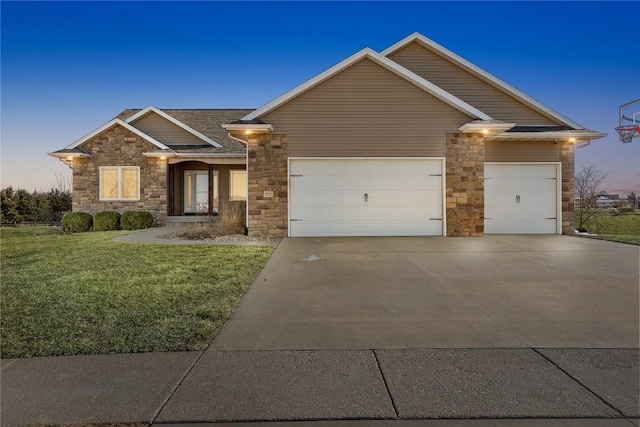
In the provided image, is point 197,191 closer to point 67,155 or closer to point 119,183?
point 119,183

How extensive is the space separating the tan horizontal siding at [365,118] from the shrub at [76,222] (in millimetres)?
9491

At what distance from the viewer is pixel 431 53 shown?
13.2m

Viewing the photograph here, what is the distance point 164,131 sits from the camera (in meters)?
17.2

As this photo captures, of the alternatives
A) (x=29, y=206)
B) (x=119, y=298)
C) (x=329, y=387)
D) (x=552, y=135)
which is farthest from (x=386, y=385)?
(x=29, y=206)

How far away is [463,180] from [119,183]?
14.3 metres

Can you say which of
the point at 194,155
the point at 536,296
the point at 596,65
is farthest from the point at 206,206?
the point at 596,65

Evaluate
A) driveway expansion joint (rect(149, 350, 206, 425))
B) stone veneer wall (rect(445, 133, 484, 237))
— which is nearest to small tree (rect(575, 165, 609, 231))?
stone veneer wall (rect(445, 133, 484, 237))

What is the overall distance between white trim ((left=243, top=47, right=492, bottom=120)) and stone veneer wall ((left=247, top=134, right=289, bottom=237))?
37.4 inches

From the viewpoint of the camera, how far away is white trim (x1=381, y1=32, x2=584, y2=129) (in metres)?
12.4

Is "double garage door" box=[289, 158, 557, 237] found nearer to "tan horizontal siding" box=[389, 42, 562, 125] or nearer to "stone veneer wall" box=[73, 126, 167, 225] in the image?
"tan horizontal siding" box=[389, 42, 562, 125]

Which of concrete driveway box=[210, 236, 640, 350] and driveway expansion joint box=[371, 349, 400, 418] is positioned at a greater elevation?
concrete driveway box=[210, 236, 640, 350]

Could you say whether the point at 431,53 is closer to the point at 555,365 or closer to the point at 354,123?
the point at 354,123

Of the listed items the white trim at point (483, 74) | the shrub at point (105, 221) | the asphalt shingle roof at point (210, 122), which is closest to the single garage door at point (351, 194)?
the white trim at point (483, 74)

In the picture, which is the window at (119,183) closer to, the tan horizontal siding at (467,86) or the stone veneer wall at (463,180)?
the tan horizontal siding at (467,86)
